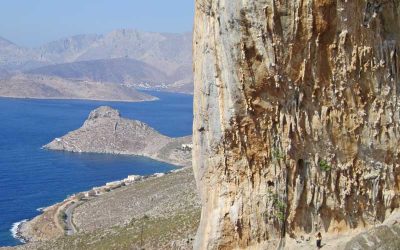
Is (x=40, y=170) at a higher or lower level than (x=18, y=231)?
higher

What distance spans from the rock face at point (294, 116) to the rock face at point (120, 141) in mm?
111089

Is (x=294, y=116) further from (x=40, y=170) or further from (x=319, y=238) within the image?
(x=40, y=170)

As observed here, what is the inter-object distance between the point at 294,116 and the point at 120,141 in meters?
135

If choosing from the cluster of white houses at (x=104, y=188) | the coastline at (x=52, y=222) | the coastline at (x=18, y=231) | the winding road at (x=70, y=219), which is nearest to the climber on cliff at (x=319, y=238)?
the coastline at (x=52, y=222)

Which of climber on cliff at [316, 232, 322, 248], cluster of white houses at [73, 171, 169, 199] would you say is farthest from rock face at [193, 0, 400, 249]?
cluster of white houses at [73, 171, 169, 199]

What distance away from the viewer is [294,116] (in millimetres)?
15688

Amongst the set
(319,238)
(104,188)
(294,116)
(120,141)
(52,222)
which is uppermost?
(294,116)

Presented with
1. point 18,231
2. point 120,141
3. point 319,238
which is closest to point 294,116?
point 319,238

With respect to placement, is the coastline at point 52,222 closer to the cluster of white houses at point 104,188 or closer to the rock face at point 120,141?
the cluster of white houses at point 104,188

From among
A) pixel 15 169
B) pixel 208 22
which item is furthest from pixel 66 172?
pixel 208 22

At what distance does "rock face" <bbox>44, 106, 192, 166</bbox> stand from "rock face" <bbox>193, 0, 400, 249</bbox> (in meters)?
111

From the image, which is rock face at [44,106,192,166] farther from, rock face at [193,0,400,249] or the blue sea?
rock face at [193,0,400,249]

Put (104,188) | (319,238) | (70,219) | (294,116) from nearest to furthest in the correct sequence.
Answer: (294,116) < (319,238) < (70,219) < (104,188)

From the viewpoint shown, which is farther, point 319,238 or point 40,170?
point 40,170
